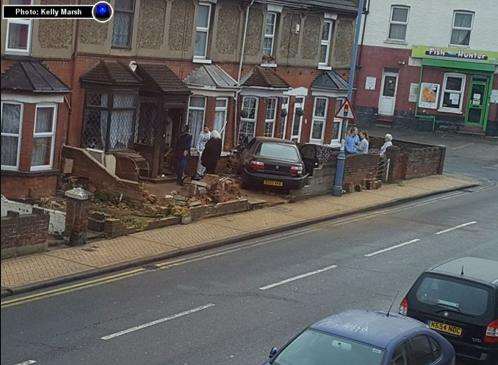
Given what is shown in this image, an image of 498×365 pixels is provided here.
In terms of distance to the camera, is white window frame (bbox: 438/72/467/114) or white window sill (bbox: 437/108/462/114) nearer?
white window frame (bbox: 438/72/467/114)

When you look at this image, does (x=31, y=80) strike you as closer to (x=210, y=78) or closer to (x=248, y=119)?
(x=210, y=78)

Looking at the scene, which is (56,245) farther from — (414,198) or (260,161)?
(414,198)

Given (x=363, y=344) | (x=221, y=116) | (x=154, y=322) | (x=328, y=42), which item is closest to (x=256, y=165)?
(x=221, y=116)

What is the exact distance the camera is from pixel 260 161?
90.7 ft

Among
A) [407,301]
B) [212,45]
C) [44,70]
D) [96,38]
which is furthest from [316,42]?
[407,301]

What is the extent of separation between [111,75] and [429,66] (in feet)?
96.6

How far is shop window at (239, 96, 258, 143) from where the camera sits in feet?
107

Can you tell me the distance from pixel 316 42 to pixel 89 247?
19.5 metres

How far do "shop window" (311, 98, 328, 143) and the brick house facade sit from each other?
47.9 feet

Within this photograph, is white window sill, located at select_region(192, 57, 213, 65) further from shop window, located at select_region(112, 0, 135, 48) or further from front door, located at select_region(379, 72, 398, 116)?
front door, located at select_region(379, 72, 398, 116)

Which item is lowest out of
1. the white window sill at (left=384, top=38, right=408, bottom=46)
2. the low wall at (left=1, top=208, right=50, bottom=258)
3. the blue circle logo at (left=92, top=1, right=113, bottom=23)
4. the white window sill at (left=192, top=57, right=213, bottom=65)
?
the low wall at (left=1, top=208, right=50, bottom=258)

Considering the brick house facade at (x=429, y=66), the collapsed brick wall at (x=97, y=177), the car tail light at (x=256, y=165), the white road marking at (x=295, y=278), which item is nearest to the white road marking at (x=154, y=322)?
the white road marking at (x=295, y=278)

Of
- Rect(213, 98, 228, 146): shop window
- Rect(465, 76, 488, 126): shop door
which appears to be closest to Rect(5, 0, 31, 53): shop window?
Rect(213, 98, 228, 146): shop window

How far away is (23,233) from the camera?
1822cm
